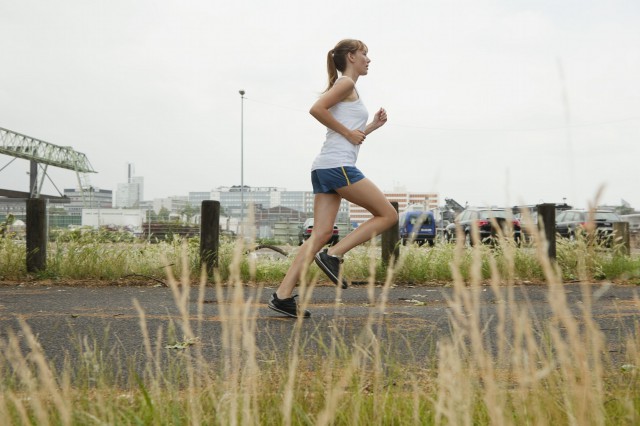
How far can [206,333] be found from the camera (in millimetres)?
3752

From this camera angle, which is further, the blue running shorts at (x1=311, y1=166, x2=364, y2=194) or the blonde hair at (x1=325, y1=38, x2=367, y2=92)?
the blonde hair at (x1=325, y1=38, x2=367, y2=92)

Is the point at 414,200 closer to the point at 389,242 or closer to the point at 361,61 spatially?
the point at 361,61

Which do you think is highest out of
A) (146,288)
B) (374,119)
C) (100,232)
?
(374,119)

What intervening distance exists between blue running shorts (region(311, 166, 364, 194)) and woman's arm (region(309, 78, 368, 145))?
209 millimetres

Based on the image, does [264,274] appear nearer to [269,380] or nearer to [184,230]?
[269,380]

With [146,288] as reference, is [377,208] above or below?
above

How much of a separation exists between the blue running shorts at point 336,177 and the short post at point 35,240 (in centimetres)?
477

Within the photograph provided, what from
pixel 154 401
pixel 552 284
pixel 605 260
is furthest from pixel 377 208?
pixel 605 260

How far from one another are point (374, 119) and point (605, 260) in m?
5.25

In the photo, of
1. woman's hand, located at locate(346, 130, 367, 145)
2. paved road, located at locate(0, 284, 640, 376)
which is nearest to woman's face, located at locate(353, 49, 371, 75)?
woman's hand, located at locate(346, 130, 367, 145)

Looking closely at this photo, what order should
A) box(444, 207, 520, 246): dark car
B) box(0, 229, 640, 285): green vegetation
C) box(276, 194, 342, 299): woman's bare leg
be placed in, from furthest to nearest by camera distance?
box(0, 229, 640, 285): green vegetation → box(276, 194, 342, 299): woman's bare leg → box(444, 207, 520, 246): dark car

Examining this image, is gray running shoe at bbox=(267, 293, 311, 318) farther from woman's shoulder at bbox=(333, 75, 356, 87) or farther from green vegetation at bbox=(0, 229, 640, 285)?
green vegetation at bbox=(0, 229, 640, 285)

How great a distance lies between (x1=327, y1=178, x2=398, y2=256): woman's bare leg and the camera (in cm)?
402

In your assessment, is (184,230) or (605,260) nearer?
(605,260)
